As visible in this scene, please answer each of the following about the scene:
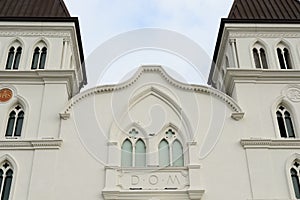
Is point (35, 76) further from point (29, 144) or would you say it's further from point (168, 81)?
point (168, 81)

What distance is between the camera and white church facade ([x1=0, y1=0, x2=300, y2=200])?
679 inches

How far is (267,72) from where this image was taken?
67.9ft

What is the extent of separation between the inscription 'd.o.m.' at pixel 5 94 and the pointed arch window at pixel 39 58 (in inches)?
74.2

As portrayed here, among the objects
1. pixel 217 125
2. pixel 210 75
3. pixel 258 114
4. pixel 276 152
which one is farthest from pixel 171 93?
pixel 210 75

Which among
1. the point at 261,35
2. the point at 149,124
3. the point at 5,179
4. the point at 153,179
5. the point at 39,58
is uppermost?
the point at 261,35

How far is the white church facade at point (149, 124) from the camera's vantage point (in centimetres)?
1725

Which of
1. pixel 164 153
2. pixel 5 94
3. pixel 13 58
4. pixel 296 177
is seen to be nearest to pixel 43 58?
pixel 13 58

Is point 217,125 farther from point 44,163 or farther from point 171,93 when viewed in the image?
point 44,163

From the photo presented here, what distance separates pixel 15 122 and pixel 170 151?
6.89 metres

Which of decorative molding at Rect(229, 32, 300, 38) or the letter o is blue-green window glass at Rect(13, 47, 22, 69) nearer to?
the letter o

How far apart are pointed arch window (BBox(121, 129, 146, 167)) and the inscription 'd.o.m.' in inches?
227

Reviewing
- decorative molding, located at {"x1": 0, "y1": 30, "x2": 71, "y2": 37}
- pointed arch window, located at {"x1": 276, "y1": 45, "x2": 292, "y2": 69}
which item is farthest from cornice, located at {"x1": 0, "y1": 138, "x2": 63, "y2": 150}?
pointed arch window, located at {"x1": 276, "y1": 45, "x2": 292, "y2": 69}

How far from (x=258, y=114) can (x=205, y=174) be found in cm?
389

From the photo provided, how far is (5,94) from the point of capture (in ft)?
65.9
